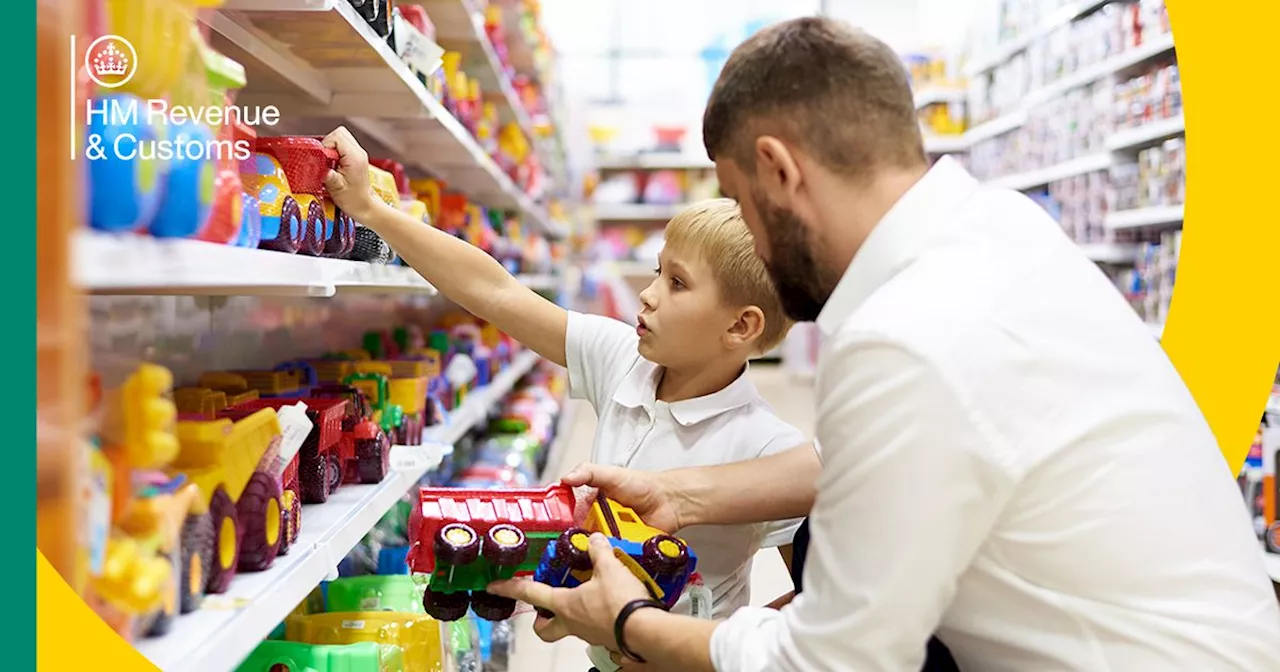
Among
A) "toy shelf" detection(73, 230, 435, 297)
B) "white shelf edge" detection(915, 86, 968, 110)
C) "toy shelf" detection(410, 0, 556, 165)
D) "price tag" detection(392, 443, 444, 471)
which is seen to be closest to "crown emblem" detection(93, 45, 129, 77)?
"toy shelf" detection(73, 230, 435, 297)

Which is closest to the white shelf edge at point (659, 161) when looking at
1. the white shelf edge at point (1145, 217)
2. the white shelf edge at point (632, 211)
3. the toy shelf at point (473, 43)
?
the white shelf edge at point (632, 211)

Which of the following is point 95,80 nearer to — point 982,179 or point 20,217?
point 20,217

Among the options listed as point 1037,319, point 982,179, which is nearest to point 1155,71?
point 982,179

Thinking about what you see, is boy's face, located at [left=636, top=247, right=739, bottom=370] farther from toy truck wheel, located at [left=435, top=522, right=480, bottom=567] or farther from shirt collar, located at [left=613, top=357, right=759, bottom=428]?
toy truck wheel, located at [left=435, top=522, right=480, bottom=567]

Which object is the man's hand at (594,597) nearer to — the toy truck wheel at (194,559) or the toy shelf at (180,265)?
the toy truck wheel at (194,559)

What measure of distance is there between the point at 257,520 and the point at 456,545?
0.24m

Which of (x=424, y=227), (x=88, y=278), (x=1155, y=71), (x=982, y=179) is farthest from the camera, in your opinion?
(x=982, y=179)

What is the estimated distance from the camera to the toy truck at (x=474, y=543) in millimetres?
1462

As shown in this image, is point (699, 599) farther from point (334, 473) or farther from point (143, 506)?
point (143, 506)

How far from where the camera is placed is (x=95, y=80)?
103cm

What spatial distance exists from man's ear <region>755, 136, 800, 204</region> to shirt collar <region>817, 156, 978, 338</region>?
0.34ft

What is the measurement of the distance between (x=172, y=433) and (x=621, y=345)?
Answer: 97 centimetres

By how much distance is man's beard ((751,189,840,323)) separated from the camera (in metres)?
1.31

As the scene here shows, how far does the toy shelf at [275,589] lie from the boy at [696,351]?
391 millimetres
